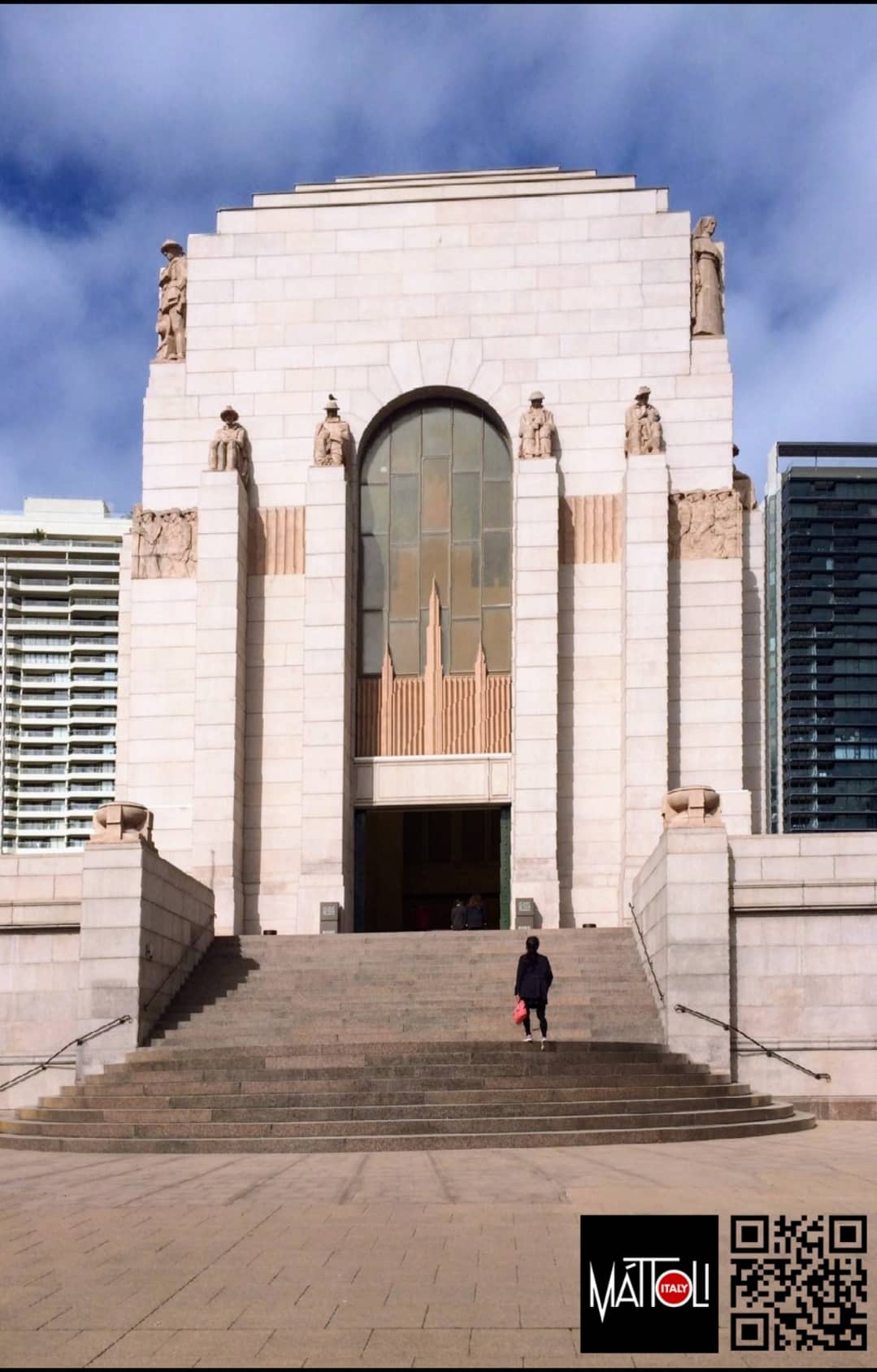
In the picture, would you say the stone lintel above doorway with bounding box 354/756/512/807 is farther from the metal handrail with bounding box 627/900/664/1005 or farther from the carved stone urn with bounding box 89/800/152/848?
the carved stone urn with bounding box 89/800/152/848

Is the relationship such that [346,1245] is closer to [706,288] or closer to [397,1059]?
[397,1059]

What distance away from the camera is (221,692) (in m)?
34.5

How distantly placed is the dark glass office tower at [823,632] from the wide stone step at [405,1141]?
112 meters

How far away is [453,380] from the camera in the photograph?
36031 mm

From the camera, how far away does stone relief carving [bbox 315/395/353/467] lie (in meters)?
35.3

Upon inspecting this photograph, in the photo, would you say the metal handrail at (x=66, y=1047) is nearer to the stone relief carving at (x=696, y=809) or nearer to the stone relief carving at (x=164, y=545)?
the stone relief carving at (x=696, y=809)

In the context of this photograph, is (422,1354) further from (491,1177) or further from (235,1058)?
(235,1058)

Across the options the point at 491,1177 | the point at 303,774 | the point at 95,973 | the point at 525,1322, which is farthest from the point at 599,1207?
the point at 303,774

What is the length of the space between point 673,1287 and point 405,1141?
1161cm

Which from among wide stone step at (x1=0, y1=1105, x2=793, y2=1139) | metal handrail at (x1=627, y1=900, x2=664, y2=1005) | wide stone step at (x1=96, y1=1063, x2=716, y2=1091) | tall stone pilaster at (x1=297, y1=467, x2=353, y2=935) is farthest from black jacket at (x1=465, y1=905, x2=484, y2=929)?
wide stone step at (x1=0, y1=1105, x2=793, y2=1139)

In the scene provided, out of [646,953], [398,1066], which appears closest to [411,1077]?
[398,1066]

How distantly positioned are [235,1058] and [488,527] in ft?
51.4

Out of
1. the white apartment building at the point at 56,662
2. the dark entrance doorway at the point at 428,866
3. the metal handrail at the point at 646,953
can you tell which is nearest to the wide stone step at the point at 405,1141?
the metal handrail at the point at 646,953

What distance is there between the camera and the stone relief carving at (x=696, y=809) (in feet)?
84.1
